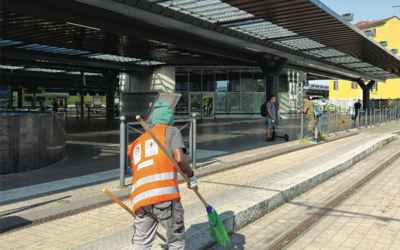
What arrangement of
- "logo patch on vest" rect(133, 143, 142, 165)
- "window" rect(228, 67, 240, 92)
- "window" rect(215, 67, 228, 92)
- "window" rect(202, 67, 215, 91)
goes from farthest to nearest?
Answer: 1. "window" rect(228, 67, 240, 92)
2. "window" rect(215, 67, 228, 92)
3. "window" rect(202, 67, 215, 91)
4. "logo patch on vest" rect(133, 143, 142, 165)

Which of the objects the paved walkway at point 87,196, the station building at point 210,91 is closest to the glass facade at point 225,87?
the station building at point 210,91

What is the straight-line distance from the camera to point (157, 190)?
9.57ft

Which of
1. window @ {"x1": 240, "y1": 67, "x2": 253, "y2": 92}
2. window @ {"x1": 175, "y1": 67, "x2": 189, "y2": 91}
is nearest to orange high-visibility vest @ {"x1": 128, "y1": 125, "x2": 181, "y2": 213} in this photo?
window @ {"x1": 175, "y1": 67, "x2": 189, "y2": 91}

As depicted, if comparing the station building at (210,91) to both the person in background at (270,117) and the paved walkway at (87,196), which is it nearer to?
the person in background at (270,117)

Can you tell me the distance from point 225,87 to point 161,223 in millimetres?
30810

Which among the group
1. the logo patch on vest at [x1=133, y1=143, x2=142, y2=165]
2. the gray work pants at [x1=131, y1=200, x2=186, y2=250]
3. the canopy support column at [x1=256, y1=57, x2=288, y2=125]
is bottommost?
the gray work pants at [x1=131, y1=200, x2=186, y2=250]

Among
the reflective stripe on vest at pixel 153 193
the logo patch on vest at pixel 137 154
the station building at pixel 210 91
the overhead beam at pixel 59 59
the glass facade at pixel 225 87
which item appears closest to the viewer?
the reflective stripe on vest at pixel 153 193

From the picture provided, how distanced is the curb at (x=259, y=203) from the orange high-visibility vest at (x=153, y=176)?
116cm

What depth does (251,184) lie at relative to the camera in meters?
6.64

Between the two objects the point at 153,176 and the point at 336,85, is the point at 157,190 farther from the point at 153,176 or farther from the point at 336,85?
the point at 336,85

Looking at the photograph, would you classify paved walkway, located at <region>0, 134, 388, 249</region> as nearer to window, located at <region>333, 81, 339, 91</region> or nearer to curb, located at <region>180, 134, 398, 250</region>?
curb, located at <region>180, 134, 398, 250</region>

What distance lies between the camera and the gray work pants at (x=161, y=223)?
9.65ft

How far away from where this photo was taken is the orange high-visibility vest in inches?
115

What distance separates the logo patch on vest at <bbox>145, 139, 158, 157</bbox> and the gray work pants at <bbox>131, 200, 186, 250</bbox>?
39 centimetres
